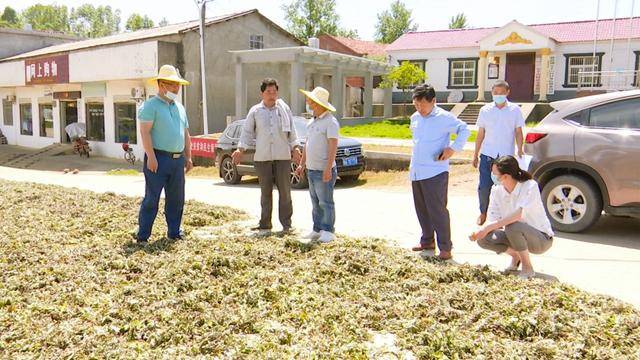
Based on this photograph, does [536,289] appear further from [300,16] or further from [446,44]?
[300,16]

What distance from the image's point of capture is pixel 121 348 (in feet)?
12.8

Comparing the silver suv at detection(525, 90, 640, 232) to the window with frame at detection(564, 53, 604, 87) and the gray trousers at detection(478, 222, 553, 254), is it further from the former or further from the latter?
the window with frame at detection(564, 53, 604, 87)

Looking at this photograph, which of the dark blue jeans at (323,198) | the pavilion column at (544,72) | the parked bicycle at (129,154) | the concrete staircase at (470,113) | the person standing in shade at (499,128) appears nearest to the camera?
the dark blue jeans at (323,198)

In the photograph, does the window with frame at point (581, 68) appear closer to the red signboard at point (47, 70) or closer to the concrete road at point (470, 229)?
the concrete road at point (470, 229)

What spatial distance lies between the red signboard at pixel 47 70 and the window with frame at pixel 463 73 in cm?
2133

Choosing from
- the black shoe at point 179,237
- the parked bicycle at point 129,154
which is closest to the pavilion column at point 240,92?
the parked bicycle at point 129,154

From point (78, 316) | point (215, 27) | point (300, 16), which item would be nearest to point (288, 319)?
point (78, 316)

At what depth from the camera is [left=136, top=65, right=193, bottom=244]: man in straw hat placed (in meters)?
6.49

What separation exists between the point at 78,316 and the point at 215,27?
878 inches

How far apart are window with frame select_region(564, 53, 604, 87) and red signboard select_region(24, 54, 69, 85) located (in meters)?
25.6

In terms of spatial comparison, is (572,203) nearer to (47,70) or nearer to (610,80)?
(610,80)

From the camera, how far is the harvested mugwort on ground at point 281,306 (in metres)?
3.89

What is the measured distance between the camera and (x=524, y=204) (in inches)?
209

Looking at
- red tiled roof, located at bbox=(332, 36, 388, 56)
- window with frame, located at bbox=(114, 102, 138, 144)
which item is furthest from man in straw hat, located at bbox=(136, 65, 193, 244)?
red tiled roof, located at bbox=(332, 36, 388, 56)
